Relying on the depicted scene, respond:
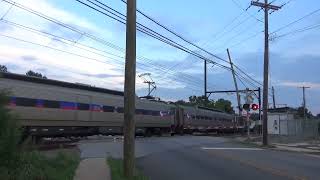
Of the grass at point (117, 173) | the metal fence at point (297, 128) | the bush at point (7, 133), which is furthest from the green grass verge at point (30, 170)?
the metal fence at point (297, 128)

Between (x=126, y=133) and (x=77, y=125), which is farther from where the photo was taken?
(x=77, y=125)

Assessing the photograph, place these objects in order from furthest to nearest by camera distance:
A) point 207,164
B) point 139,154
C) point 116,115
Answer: point 116,115, point 139,154, point 207,164

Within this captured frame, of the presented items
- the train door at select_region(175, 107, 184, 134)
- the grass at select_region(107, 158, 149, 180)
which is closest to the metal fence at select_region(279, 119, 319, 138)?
the train door at select_region(175, 107, 184, 134)

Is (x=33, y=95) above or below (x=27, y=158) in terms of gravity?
above

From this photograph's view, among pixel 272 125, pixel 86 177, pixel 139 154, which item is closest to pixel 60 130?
pixel 139 154

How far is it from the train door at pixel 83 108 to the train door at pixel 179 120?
25118mm

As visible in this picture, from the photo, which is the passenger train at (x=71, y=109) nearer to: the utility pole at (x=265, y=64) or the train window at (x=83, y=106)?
the train window at (x=83, y=106)

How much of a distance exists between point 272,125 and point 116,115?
34385 millimetres

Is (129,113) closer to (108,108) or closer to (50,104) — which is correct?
(50,104)

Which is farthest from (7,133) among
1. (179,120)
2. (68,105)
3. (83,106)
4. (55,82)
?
(179,120)

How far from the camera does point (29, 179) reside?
11.6 metres

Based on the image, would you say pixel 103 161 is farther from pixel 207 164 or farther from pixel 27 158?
pixel 27 158

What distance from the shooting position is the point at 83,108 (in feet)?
124

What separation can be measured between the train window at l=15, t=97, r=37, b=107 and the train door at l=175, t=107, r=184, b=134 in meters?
32.8
